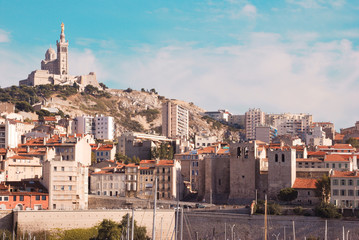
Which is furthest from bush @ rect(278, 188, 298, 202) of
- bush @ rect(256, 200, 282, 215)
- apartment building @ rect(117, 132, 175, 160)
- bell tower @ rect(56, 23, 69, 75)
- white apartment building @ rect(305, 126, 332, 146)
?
bell tower @ rect(56, 23, 69, 75)

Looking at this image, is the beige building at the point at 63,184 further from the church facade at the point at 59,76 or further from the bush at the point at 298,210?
the church facade at the point at 59,76

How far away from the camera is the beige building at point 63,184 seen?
256 ft

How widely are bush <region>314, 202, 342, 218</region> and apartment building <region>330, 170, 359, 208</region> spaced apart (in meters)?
2.63

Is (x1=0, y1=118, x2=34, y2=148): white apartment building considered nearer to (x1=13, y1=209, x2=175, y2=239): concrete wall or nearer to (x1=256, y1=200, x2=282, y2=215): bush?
(x1=13, y1=209, x2=175, y2=239): concrete wall

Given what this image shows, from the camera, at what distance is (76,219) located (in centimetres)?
7225

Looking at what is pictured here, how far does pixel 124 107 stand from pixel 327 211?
117 metres

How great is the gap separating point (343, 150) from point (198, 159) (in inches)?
999

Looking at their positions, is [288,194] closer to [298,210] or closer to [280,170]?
[280,170]

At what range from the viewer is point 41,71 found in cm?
18675

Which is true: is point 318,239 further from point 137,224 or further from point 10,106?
point 10,106

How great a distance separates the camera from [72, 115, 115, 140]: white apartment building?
470ft

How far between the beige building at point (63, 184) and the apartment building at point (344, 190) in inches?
1160

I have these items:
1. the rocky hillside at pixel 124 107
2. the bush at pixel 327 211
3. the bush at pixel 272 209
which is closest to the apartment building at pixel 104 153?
the bush at pixel 272 209

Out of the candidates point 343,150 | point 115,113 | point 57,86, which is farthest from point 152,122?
point 343,150
